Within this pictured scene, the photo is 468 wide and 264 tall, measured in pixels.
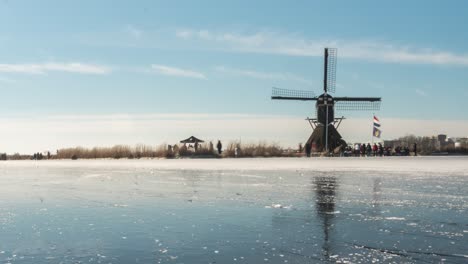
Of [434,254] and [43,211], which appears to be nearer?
[434,254]

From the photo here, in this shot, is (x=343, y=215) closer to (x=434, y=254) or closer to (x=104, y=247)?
(x=434, y=254)

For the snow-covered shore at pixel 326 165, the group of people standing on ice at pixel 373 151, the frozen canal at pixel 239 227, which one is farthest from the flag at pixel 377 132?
the frozen canal at pixel 239 227

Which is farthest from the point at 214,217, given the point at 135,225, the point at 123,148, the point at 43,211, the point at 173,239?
the point at 123,148

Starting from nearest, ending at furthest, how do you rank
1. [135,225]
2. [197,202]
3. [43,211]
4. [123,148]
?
[135,225] < [43,211] < [197,202] < [123,148]

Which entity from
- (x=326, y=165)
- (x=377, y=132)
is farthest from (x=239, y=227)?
(x=377, y=132)

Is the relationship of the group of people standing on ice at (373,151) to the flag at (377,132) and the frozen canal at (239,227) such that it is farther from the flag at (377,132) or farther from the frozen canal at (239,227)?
the frozen canal at (239,227)

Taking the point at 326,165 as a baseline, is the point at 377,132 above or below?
above

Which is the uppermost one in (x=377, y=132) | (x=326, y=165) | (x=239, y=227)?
(x=377, y=132)

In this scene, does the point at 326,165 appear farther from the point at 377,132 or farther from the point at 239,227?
the point at 377,132

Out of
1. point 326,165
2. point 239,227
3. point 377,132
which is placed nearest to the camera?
point 239,227

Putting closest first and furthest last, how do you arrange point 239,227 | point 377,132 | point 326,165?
1. point 239,227
2. point 326,165
3. point 377,132

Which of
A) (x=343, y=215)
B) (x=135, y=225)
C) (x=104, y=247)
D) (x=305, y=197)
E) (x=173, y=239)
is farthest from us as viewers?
(x=305, y=197)

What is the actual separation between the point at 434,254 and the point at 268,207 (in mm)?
3314

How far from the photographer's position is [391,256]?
4.12m
